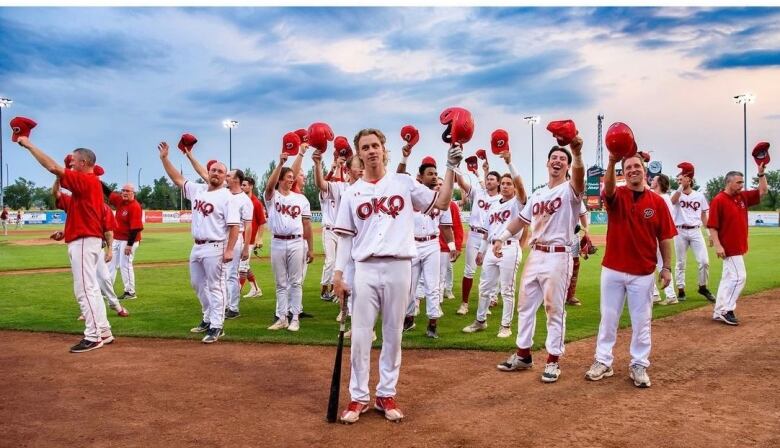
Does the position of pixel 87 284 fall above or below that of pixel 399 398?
above

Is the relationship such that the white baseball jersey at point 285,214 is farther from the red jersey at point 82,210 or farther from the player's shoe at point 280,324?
the red jersey at point 82,210

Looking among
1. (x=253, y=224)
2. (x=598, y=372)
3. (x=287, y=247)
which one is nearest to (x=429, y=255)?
(x=287, y=247)

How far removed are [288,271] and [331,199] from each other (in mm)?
1303

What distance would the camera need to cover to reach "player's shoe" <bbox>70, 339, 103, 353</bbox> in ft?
24.1

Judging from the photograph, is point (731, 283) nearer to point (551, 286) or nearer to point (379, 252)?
point (551, 286)

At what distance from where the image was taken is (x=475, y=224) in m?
10.8

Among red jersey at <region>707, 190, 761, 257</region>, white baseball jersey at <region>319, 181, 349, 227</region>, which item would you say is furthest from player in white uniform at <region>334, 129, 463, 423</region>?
red jersey at <region>707, 190, 761, 257</region>

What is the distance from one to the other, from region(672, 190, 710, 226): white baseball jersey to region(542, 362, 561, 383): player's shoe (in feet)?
22.7

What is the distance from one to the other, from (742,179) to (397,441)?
22.7ft

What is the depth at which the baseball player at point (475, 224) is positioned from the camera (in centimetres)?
963

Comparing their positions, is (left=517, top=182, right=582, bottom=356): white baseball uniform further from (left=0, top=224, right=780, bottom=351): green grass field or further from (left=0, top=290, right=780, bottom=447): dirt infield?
(left=0, top=224, right=780, bottom=351): green grass field

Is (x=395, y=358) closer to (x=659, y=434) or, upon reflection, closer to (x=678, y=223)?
(x=659, y=434)

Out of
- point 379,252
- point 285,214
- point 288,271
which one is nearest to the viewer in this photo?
point 379,252

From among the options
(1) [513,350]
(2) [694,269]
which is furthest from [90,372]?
(2) [694,269]
